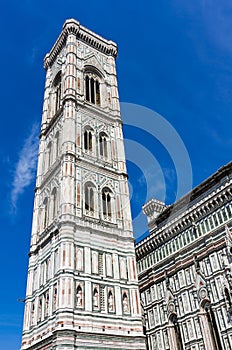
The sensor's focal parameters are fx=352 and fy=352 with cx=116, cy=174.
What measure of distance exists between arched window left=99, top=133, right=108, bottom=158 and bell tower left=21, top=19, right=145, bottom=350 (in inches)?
3.3

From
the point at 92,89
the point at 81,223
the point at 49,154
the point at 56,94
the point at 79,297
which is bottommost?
the point at 79,297

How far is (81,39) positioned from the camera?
35812 mm

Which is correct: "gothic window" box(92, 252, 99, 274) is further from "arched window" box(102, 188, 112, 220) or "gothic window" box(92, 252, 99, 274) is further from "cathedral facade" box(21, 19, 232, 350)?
"arched window" box(102, 188, 112, 220)

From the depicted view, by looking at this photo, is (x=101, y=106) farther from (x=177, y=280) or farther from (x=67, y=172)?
(x=177, y=280)

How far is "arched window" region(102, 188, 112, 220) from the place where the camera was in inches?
1006

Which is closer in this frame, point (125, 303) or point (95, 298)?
point (95, 298)

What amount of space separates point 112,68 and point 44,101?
25.7 ft

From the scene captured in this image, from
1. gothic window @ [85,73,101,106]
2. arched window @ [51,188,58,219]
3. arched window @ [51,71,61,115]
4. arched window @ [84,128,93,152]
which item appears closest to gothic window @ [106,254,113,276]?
arched window @ [51,188,58,219]

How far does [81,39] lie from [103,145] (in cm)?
1312

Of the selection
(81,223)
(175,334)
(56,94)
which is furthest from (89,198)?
(56,94)

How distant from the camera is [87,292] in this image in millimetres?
20547

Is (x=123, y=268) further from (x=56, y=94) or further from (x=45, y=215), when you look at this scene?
(x=56, y=94)

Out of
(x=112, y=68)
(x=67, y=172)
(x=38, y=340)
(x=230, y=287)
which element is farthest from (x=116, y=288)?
(x=112, y=68)

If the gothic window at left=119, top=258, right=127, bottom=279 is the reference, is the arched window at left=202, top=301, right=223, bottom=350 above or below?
below
